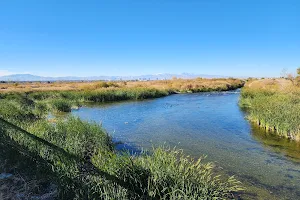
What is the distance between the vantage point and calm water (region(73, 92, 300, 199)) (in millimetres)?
6387

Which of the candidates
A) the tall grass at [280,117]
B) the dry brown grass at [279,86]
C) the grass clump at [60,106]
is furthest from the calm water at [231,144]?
the dry brown grass at [279,86]

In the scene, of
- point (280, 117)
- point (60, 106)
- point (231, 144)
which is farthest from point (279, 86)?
point (60, 106)

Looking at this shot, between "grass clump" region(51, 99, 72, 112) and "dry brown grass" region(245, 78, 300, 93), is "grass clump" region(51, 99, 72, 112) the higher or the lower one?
the lower one

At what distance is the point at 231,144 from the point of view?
396 inches

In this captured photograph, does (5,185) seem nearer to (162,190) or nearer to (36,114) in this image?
(162,190)

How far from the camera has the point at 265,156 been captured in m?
8.56

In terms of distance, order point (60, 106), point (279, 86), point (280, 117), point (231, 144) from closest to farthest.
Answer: point (231, 144) → point (280, 117) → point (60, 106) → point (279, 86)

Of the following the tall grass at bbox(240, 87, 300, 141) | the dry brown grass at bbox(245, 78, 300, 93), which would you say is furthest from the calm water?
the dry brown grass at bbox(245, 78, 300, 93)

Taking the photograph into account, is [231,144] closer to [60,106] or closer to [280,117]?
[280,117]

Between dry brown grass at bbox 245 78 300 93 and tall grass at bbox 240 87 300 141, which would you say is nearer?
tall grass at bbox 240 87 300 141

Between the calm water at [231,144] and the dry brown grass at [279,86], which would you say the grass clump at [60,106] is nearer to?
the calm water at [231,144]

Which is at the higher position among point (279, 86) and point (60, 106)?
point (279, 86)

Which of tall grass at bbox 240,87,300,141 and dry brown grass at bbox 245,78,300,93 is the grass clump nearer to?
tall grass at bbox 240,87,300,141

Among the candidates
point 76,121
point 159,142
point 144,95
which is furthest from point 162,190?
point 144,95
